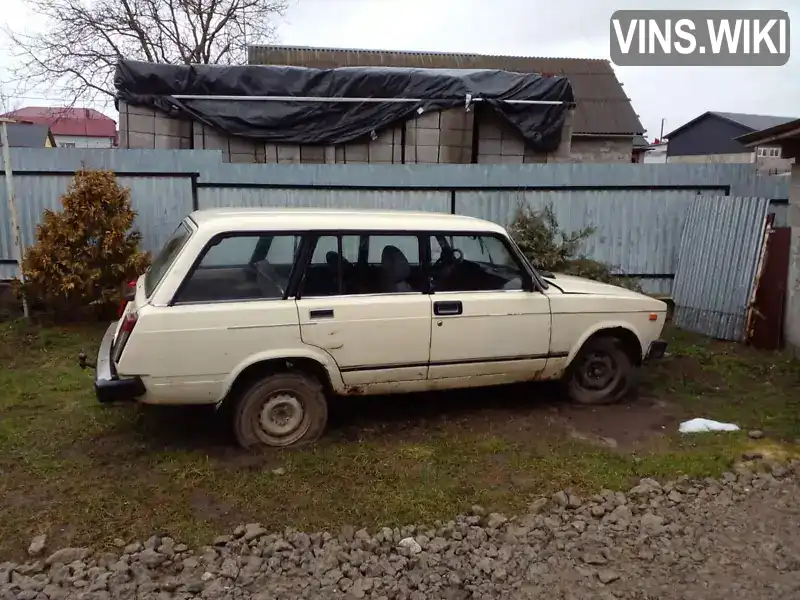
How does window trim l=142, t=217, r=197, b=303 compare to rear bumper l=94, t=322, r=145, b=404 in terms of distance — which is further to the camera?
window trim l=142, t=217, r=197, b=303

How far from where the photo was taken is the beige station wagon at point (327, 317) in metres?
4.44

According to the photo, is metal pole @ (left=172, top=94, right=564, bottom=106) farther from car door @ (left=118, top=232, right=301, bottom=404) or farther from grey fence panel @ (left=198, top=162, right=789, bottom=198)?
car door @ (left=118, top=232, right=301, bottom=404)

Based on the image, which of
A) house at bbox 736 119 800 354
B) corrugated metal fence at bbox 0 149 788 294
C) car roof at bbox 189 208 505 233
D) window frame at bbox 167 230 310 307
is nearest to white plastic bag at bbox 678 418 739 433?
car roof at bbox 189 208 505 233

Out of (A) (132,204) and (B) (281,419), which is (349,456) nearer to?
(B) (281,419)

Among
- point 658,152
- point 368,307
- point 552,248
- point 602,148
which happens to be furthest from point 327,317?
point 658,152

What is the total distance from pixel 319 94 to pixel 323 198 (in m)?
2.25

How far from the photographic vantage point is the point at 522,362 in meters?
5.32

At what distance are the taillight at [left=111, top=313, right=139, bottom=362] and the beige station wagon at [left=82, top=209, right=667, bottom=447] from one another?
0.06 feet

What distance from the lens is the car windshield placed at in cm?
463

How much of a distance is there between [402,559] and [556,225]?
5.97m

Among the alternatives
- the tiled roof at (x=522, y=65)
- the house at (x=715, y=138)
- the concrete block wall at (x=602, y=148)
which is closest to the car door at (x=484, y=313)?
the tiled roof at (x=522, y=65)

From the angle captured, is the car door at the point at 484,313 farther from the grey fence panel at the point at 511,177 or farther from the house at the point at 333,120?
the house at the point at 333,120


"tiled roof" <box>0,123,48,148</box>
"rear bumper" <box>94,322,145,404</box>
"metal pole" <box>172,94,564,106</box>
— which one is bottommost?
"rear bumper" <box>94,322,145,404</box>

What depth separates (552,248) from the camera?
8.30 metres
